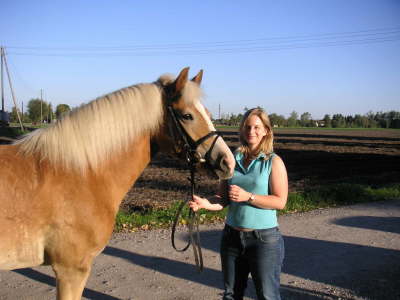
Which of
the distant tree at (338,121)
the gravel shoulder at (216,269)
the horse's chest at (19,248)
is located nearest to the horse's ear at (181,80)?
the horse's chest at (19,248)

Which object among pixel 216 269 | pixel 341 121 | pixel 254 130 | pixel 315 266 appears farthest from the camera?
pixel 341 121

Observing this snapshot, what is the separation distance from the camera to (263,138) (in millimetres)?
2619

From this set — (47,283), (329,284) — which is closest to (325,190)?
(329,284)

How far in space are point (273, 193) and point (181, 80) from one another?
3.76 feet

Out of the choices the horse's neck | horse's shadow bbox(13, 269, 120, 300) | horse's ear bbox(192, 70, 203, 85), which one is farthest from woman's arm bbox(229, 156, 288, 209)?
horse's shadow bbox(13, 269, 120, 300)

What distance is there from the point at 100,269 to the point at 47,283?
0.64 meters

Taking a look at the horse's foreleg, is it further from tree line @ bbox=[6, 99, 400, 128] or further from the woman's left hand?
tree line @ bbox=[6, 99, 400, 128]

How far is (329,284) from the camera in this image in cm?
386

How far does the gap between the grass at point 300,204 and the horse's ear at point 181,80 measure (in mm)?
3902

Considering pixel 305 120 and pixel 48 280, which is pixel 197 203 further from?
pixel 305 120

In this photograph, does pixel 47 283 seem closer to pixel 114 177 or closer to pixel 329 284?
pixel 114 177

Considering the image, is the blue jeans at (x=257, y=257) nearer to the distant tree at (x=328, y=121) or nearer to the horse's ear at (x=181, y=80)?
the horse's ear at (x=181, y=80)

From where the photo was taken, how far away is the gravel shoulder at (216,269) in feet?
11.9

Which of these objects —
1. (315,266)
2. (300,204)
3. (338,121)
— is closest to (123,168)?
(315,266)
